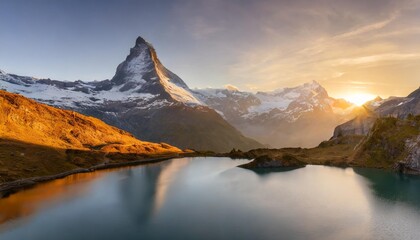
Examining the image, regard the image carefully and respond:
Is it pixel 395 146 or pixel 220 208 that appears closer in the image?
pixel 220 208

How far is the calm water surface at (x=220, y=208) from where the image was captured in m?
79.1

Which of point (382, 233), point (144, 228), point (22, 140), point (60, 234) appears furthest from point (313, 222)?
point (22, 140)

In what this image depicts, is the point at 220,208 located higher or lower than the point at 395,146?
lower

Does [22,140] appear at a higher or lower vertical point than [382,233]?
higher

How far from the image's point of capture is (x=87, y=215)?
318 ft

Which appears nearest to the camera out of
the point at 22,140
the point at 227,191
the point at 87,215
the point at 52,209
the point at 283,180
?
the point at 87,215

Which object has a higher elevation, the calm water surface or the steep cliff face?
the steep cliff face

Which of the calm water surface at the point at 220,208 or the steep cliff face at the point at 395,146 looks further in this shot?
the steep cliff face at the point at 395,146

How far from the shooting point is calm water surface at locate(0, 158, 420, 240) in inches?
3115

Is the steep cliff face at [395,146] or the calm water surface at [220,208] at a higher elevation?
the steep cliff face at [395,146]

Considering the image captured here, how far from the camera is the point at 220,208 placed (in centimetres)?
10181

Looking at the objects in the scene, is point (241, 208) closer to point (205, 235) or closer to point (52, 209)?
point (205, 235)

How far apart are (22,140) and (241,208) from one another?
14636 cm

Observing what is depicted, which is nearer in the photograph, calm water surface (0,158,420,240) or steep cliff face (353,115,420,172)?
calm water surface (0,158,420,240)
